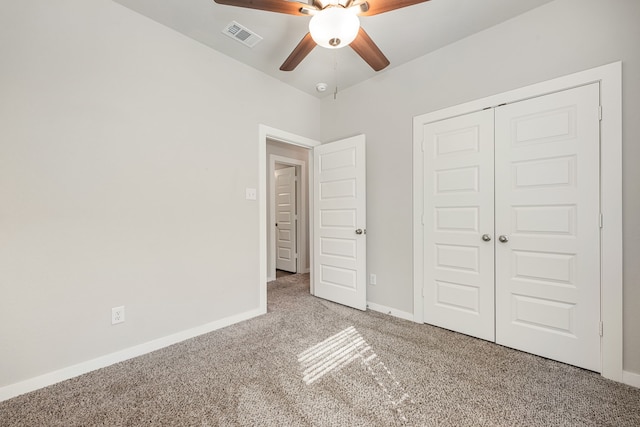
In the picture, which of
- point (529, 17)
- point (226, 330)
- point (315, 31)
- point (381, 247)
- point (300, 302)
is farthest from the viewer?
point (300, 302)

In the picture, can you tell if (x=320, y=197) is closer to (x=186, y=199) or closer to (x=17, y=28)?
(x=186, y=199)

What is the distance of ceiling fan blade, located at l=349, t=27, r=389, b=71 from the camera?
1.82 m

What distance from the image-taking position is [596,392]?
1671 mm

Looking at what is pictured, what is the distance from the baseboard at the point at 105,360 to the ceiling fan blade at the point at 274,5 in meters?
2.51

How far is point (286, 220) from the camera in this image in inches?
213

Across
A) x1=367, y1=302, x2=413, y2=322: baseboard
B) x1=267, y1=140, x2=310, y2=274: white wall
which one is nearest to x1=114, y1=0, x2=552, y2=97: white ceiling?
x1=267, y1=140, x2=310, y2=274: white wall

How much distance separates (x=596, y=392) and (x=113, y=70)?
3.95 m

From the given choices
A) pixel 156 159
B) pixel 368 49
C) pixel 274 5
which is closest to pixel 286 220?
pixel 156 159

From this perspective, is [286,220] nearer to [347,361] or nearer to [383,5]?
[347,361]

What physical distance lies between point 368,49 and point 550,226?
189 cm

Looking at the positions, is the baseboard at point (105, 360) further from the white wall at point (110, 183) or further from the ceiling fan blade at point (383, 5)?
the ceiling fan blade at point (383, 5)

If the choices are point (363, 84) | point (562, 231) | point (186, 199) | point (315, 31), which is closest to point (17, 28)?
point (186, 199)

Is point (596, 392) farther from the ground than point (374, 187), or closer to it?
closer to it

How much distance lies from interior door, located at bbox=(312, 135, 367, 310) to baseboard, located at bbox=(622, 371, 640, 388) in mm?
1967
